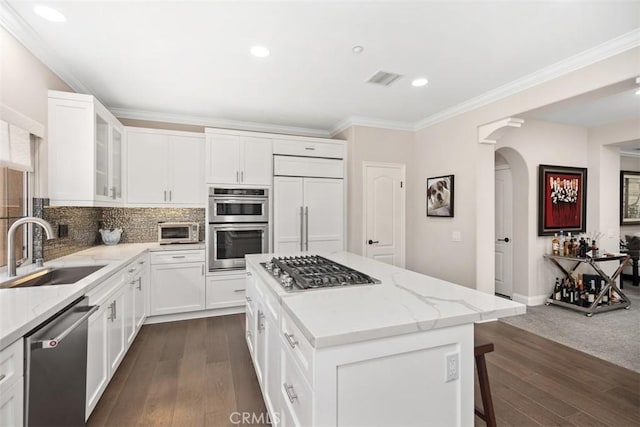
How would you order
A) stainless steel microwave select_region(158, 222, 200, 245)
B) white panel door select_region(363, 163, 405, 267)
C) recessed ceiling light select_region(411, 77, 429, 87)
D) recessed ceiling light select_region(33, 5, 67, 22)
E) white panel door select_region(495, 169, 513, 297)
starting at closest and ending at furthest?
recessed ceiling light select_region(33, 5, 67, 22)
recessed ceiling light select_region(411, 77, 429, 87)
stainless steel microwave select_region(158, 222, 200, 245)
white panel door select_region(363, 163, 405, 267)
white panel door select_region(495, 169, 513, 297)

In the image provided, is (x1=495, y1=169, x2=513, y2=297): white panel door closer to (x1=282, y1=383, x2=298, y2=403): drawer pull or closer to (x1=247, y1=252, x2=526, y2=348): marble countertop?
(x1=247, y1=252, x2=526, y2=348): marble countertop

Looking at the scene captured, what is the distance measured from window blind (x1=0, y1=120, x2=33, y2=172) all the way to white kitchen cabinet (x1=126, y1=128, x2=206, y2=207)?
1408 millimetres

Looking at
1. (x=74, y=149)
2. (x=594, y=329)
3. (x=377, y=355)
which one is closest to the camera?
(x=377, y=355)

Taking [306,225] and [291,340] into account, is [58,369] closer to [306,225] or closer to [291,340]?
[291,340]

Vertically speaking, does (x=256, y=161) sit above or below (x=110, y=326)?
above

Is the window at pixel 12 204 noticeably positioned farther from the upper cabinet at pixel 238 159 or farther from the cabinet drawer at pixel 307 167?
the cabinet drawer at pixel 307 167

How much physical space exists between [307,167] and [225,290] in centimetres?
200

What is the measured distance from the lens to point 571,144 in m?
4.58

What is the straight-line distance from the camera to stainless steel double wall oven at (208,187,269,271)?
12.7 feet

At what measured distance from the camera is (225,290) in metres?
3.95

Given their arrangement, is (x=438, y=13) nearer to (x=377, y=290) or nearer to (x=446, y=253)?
(x=377, y=290)

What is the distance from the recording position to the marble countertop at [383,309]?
3.70ft

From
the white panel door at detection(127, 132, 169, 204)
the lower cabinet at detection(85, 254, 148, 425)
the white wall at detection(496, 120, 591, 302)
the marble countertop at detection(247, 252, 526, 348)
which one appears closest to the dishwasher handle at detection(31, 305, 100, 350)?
the lower cabinet at detection(85, 254, 148, 425)

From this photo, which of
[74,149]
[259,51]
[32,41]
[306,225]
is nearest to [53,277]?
[74,149]
